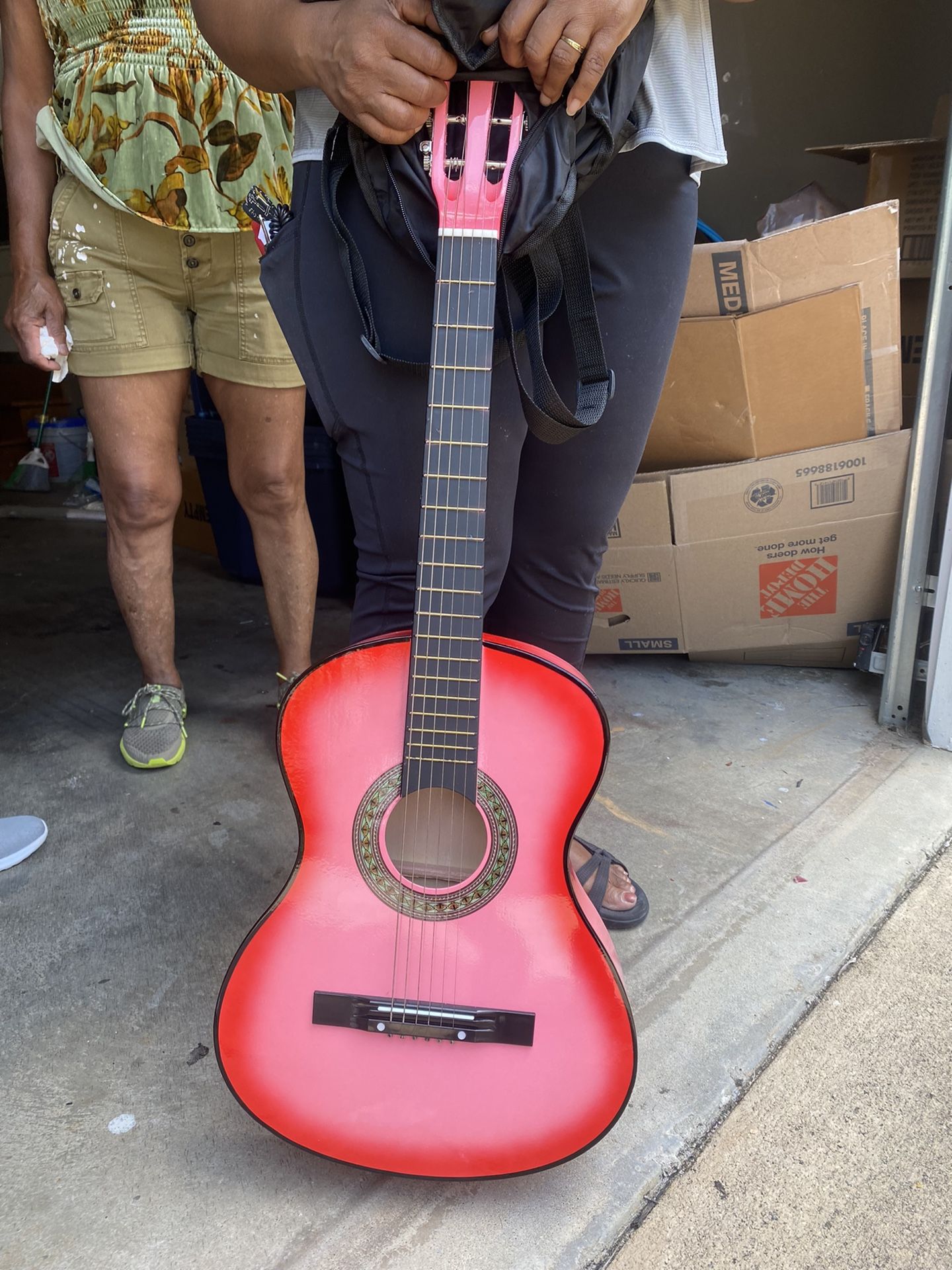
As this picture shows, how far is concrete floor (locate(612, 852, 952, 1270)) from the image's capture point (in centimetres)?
88

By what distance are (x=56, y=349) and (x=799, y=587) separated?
1.63 metres

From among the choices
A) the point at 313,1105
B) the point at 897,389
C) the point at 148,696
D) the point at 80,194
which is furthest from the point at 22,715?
the point at 897,389

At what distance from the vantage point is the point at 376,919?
0.90 metres

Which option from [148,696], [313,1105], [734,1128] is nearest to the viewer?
[313,1105]

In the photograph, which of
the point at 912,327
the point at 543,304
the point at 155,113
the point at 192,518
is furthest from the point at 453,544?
the point at 192,518

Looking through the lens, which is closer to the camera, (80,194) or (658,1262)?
(658,1262)

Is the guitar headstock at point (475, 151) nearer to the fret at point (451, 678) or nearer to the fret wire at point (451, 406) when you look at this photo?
the fret wire at point (451, 406)

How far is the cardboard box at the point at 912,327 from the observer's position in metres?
2.15

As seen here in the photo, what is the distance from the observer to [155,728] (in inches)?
72.9

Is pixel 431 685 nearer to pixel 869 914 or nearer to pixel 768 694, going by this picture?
pixel 869 914

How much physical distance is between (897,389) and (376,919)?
1651 mm

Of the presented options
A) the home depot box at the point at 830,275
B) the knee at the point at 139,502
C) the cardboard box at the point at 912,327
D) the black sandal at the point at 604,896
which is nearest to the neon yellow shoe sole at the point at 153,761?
the knee at the point at 139,502

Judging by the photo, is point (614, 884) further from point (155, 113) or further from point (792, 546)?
point (155, 113)

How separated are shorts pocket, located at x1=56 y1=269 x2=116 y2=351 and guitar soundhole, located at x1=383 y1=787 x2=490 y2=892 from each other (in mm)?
1176
